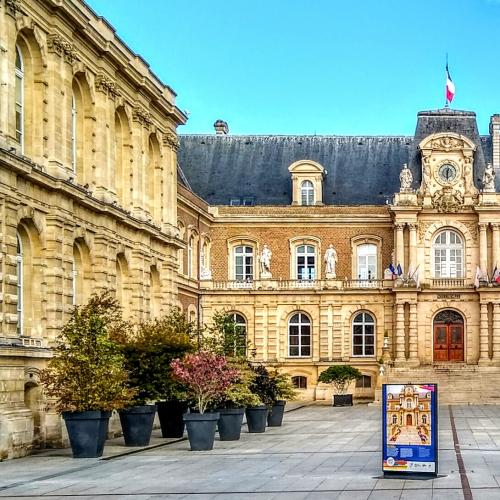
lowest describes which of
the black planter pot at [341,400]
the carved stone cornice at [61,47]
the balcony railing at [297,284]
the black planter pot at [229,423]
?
the black planter pot at [341,400]

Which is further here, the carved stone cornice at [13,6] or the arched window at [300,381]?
the arched window at [300,381]

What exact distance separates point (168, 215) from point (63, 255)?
1447cm

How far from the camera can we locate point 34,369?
98.4 feet

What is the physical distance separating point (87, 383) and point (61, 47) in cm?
1080

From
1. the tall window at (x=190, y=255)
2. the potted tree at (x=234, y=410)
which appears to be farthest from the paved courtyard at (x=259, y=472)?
the tall window at (x=190, y=255)

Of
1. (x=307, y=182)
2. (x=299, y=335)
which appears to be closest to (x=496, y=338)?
(x=299, y=335)

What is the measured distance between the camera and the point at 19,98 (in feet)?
102

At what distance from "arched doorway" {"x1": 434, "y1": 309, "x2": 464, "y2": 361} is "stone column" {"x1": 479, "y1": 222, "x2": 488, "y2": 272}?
10.3 feet

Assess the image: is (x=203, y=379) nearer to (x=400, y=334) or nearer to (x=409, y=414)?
(x=409, y=414)

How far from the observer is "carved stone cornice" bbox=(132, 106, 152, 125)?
137 ft

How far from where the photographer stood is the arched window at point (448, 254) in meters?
64.2

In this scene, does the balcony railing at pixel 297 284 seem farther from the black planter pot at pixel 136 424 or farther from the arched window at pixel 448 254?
the black planter pot at pixel 136 424

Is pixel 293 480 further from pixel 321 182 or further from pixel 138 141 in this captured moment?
pixel 321 182

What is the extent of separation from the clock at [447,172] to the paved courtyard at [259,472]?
3099cm
